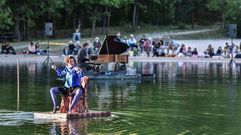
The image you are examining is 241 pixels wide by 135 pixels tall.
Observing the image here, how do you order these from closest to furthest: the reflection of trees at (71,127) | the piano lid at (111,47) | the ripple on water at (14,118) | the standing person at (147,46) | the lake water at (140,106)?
the reflection of trees at (71,127) < the lake water at (140,106) < the ripple on water at (14,118) < the piano lid at (111,47) < the standing person at (147,46)

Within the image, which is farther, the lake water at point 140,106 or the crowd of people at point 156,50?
the crowd of people at point 156,50

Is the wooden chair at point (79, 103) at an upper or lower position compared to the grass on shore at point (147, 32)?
lower

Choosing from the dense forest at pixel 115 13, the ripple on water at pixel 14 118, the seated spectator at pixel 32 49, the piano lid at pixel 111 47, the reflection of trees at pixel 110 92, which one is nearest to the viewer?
the ripple on water at pixel 14 118

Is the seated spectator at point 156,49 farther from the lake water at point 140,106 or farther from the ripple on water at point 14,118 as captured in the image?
the ripple on water at point 14,118

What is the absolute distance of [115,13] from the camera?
10562 cm

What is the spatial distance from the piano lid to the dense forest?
43543 mm

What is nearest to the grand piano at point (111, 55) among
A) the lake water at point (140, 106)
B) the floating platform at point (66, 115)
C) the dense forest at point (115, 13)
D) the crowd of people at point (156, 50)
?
the lake water at point (140, 106)

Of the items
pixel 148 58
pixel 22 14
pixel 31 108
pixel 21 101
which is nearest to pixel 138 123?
pixel 31 108

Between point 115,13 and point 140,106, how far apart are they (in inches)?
3332

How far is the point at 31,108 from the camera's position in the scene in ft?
68.4

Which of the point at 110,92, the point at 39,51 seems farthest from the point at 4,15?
the point at 110,92

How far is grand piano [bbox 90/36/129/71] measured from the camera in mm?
35219

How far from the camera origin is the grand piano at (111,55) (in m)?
35.2

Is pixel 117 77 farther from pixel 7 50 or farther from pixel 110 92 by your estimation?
pixel 7 50
